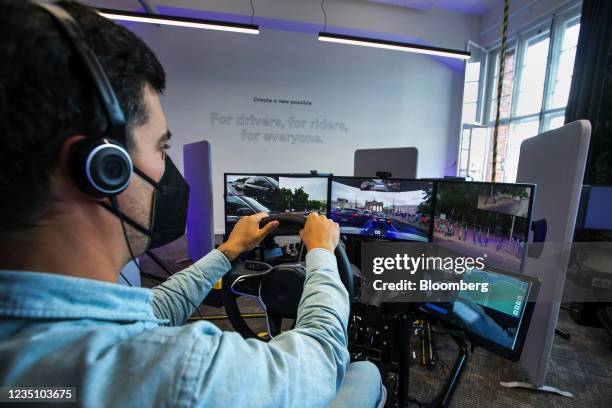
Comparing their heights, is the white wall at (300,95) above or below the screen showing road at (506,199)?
above

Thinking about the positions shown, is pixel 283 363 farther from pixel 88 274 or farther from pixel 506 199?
pixel 506 199

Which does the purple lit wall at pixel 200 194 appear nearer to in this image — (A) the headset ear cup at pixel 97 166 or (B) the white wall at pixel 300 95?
(A) the headset ear cup at pixel 97 166

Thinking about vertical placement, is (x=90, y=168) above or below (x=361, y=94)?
below

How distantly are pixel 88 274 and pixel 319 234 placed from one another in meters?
0.42

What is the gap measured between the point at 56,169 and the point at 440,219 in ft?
5.00

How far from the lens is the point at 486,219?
127cm

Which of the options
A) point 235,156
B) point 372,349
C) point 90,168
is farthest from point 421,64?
point 90,168

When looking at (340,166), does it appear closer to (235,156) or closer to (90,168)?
(235,156)

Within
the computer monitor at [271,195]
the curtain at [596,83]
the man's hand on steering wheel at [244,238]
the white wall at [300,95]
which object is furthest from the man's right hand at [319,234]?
the white wall at [300,95]

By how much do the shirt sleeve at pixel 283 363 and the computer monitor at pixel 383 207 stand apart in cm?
121

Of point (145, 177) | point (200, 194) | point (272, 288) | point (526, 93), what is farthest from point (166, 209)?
point (526, 93)

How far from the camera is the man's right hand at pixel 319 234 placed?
0.63 metres

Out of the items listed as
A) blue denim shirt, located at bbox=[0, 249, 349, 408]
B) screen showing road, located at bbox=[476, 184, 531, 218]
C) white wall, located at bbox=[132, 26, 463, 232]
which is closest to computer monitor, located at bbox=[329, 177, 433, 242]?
screen showing road, located at bbox=[476, 184, 531, 218]

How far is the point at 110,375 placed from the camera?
11.5 inches
